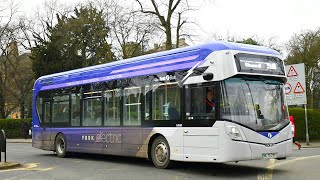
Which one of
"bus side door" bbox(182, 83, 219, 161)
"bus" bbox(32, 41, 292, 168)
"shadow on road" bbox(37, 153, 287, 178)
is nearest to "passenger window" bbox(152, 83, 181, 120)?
"bus" bbox(32, 41, 292, 168)

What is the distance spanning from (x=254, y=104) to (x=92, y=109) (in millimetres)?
6918

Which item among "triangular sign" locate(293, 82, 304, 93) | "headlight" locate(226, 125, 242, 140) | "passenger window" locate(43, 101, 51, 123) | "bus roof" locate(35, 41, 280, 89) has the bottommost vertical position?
"headlight" locate(226, 125, 242, 140)

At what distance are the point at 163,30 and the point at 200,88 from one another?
23287mm

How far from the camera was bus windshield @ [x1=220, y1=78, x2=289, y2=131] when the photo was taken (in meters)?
11.0

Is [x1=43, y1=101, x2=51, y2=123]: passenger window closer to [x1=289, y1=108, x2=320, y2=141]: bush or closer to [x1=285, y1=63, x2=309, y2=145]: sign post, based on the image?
[x1=285, y1=63, x2=309, y2=145]: sign post

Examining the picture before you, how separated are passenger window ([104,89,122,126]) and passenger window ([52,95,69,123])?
9.56 ft

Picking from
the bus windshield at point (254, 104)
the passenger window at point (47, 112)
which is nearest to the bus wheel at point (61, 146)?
the passenger window at point (47, 112)

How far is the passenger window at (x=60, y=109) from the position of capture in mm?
17641

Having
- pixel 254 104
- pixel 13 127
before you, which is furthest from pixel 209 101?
pixel 13 127

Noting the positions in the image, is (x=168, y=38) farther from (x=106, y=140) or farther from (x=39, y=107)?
(x=106, y=140)

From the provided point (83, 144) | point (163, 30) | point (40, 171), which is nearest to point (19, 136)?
point (163, 30)

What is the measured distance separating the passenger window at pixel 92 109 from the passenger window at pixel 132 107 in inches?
63.0

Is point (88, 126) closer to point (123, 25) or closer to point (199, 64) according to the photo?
point (199, 64)

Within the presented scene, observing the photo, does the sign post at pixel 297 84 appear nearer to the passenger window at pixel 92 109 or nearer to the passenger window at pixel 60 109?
the passenger window at pixel 92 109
